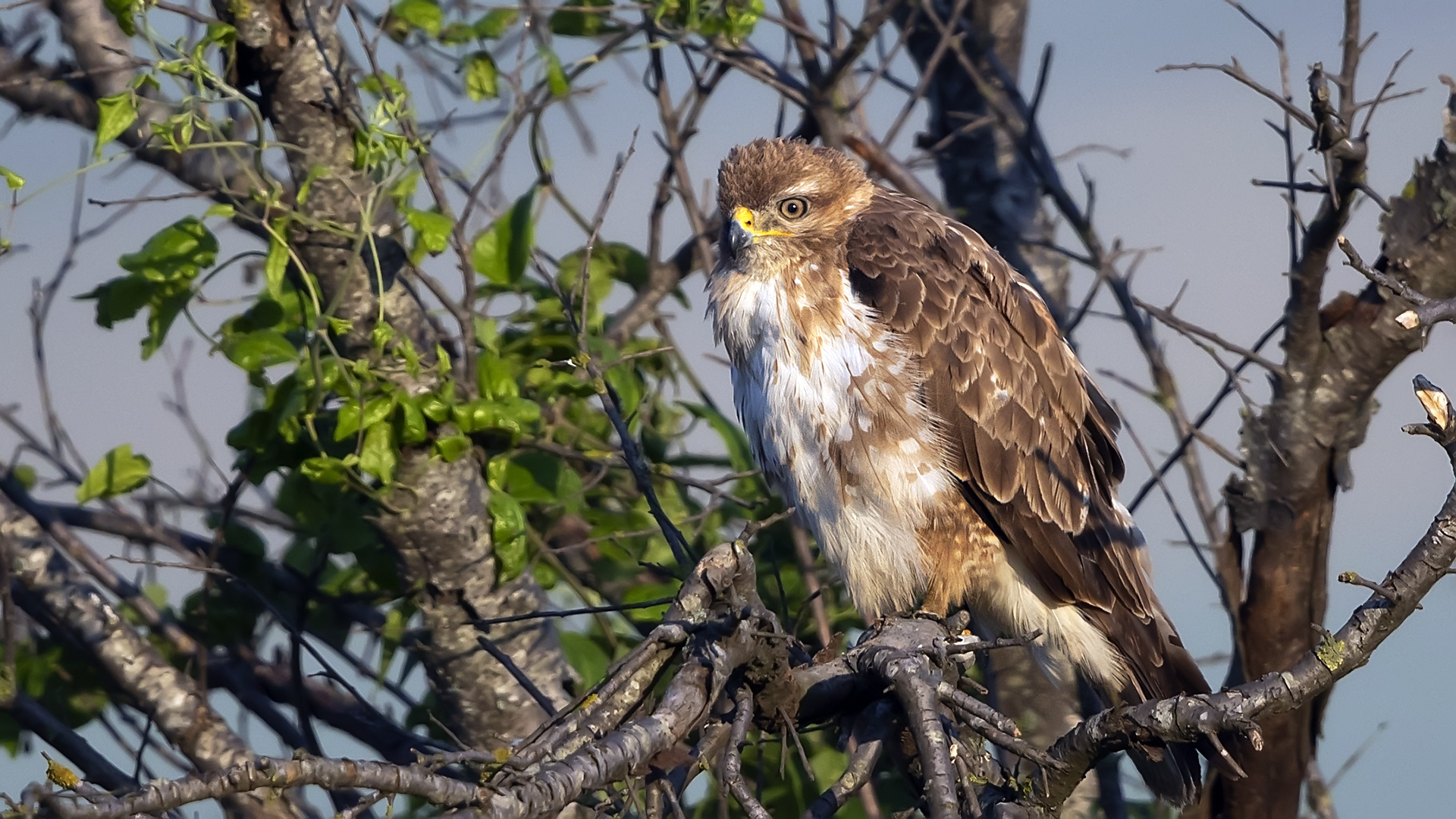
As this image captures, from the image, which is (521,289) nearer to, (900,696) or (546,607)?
(546,607)

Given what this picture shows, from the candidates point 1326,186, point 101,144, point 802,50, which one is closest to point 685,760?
point 101,144

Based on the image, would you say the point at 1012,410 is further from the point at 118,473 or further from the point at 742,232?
the point at 118,473

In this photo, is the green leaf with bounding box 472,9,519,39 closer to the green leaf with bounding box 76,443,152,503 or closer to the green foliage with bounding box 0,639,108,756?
the green leaf with bounding box 76,443,152,503

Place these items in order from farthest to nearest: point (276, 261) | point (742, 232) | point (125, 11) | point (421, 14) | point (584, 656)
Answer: point (421, 14), point (584, 656), point (742, 232), point (276, 261), point (125, 11)

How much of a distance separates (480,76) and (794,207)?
1207 mm

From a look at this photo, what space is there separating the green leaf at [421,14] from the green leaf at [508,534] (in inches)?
61.8

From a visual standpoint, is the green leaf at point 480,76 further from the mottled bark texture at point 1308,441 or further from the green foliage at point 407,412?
the mottled bark texture at point 1308,441

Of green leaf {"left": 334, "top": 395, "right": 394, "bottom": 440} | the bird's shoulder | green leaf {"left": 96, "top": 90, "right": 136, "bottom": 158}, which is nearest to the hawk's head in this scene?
the bird's shoulder

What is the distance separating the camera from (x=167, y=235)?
385 centimetres

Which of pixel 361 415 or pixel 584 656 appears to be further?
pixel 584 656

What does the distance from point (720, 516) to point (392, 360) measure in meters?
1.34

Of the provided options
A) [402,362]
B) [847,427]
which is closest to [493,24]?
[402,362]

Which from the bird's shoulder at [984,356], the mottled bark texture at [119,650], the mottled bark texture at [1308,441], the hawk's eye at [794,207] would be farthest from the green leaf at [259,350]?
the mottled bark texture at [1308,441]

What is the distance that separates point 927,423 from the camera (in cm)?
394
